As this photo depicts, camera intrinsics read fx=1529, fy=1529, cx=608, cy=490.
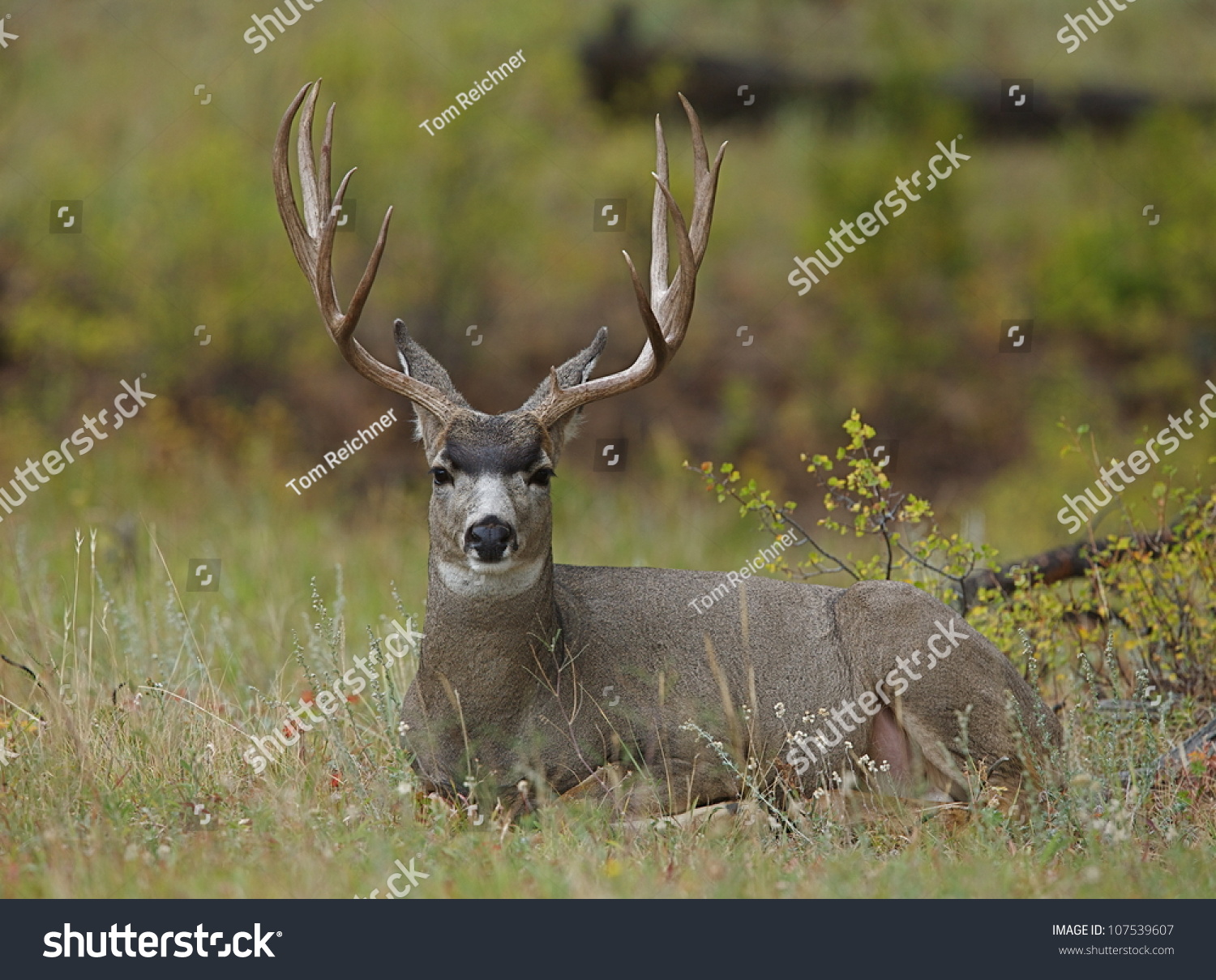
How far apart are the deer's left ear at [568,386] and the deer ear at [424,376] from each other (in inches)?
11.8

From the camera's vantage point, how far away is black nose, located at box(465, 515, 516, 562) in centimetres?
567

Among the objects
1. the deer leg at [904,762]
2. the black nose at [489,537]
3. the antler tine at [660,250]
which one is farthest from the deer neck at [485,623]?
the deer leg at [904,762]

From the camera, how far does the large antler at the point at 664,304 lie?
20.0 ft

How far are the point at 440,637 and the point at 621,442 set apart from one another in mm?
11962

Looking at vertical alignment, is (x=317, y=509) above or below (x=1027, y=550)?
above

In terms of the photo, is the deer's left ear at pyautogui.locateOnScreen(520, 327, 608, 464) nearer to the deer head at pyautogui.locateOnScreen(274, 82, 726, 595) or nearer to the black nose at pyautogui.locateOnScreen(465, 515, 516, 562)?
the deer head at pyautogui.locateOnScreen(274, 82, 726, 595)

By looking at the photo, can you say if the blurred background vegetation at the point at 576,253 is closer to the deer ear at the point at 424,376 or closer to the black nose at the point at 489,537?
the deer ear at the point at 424,376

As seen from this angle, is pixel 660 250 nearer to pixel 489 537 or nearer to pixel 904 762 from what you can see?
pixel 489 537

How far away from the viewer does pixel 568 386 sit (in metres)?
6.48

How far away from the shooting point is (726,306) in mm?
21141

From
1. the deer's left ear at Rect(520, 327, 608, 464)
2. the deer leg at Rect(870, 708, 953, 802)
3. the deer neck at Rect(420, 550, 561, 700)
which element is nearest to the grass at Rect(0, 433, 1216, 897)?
the deer leg at Rect(870, 708, 953, 802)

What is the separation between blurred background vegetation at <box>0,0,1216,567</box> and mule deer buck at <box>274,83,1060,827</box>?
7.28 m
